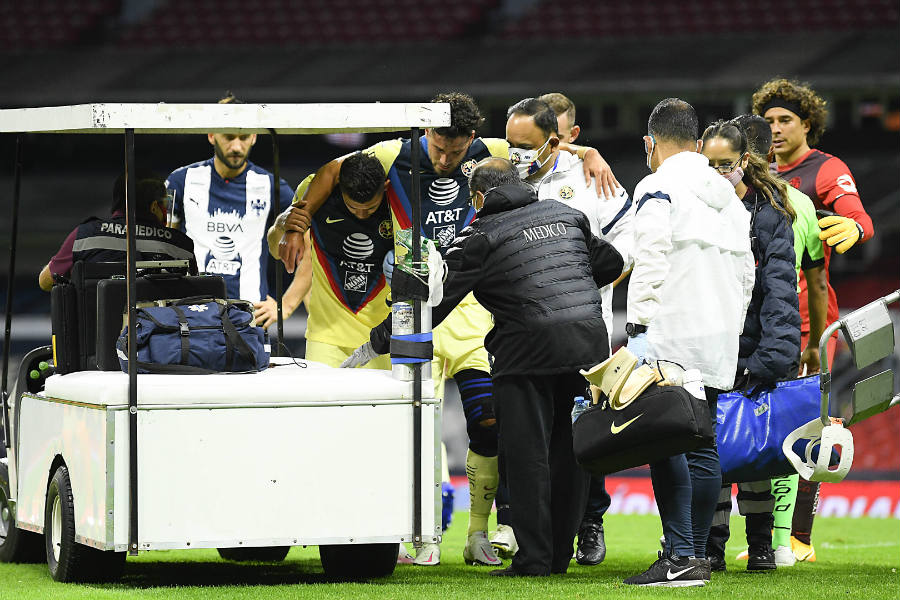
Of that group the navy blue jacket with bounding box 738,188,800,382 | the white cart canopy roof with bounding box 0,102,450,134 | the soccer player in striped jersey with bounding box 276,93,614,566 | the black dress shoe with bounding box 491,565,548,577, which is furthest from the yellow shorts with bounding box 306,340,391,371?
the navy blue jacket with bounding box 738,188,800,382

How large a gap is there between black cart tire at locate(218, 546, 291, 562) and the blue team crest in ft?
6.21

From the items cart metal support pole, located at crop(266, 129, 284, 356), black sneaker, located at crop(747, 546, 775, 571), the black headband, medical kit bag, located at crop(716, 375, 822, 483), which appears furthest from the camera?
the black headband

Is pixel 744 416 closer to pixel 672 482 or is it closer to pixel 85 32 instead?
pixel 672 482

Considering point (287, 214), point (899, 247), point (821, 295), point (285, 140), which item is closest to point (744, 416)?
point (821, 295)

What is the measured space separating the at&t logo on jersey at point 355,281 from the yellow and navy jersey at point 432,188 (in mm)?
415

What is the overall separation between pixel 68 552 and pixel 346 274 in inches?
80.8

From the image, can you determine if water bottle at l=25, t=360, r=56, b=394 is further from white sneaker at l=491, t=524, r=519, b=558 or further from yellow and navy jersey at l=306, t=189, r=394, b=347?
white sneaker at l=491, t=524, r=519, b=558

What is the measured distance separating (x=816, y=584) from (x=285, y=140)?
17.5 meters

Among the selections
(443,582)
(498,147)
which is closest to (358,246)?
(498,147)

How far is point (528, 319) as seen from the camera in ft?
18.7

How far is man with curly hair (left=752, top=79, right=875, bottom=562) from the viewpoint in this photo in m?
7.13

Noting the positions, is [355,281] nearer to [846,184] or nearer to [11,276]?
[11,276]

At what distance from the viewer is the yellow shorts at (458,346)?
6730 mm

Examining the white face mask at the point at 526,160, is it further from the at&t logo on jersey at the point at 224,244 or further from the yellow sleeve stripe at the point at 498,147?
the at&t logo on jersey at the point at 224,244
